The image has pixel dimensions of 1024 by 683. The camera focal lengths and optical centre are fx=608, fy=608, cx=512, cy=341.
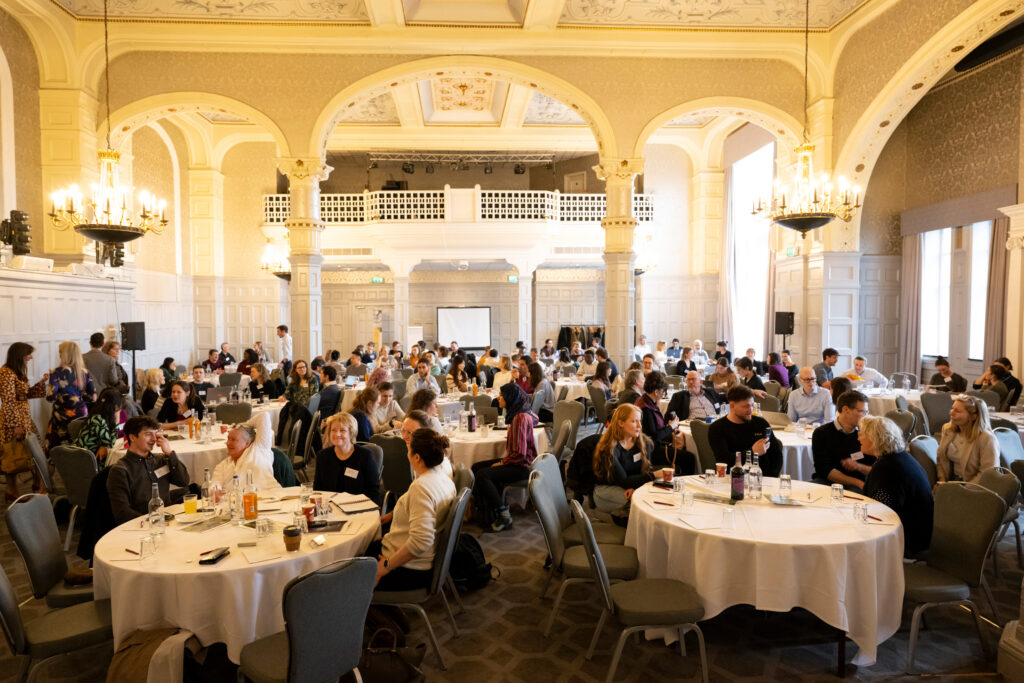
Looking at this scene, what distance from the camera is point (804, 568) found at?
3.29 metres

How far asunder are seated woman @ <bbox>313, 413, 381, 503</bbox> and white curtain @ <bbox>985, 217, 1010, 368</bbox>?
974 centimetres

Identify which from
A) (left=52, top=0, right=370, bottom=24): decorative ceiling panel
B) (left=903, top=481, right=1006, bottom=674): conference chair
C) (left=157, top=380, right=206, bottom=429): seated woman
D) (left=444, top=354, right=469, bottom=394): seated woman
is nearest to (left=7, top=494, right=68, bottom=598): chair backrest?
(left=157, top=380, right=206, bottom=429): seated woman

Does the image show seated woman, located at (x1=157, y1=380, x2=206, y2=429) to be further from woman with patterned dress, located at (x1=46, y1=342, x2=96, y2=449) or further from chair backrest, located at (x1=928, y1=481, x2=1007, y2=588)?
chair backrest, located at (x1=928, y1=481, x2=1007, y2=588)

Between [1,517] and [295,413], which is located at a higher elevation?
[295,413]

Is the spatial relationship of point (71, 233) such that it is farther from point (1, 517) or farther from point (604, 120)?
point (604, 120)

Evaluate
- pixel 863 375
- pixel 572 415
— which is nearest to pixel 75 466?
pixel 572 415

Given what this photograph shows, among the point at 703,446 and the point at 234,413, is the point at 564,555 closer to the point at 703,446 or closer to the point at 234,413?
the point at 703,446

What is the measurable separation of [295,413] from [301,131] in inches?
219

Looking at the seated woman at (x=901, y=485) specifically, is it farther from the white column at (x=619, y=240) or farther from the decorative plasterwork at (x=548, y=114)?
the decorative plasterwork at (x=548, y=114)

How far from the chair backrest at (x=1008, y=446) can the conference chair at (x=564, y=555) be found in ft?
11.8

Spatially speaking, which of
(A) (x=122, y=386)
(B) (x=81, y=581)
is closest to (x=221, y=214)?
(A) (x=122, y=386)

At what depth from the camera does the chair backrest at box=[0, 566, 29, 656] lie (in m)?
2.76

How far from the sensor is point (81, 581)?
11.3 feet

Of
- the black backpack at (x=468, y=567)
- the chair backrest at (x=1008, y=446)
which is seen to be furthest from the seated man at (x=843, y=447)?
the black backpack at (x=468, y=567)
